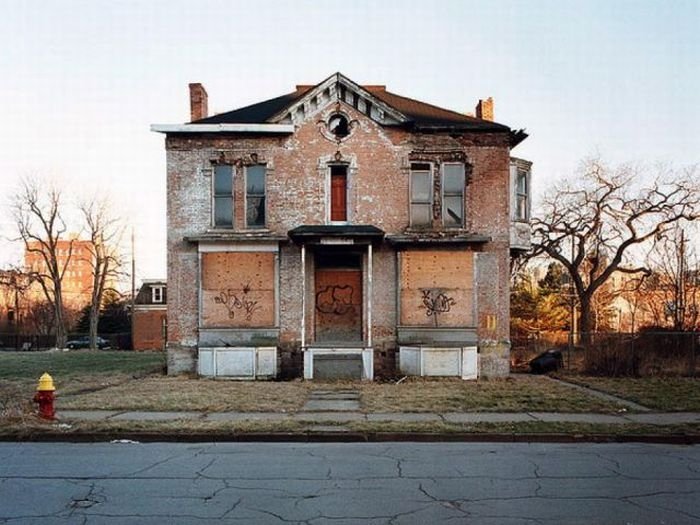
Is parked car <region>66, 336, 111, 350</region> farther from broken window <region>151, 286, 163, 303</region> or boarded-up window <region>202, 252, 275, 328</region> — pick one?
boarded-up window <region>202, 252, 275, 328</region>

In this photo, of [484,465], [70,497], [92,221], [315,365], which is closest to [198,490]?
[70,497]

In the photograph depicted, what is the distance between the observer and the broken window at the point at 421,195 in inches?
871

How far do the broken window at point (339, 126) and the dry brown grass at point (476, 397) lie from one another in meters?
8.09

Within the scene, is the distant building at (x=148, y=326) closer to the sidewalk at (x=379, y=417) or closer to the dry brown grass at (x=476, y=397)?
the dry brown grass at (x=476, y=397)

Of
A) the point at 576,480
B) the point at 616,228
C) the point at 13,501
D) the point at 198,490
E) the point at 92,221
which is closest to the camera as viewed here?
the point at 13,501

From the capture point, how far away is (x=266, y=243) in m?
21.9

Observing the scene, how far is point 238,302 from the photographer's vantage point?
859 inches

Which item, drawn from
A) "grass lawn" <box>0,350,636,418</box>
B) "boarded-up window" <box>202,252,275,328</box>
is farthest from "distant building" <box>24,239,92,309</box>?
"grass lawn" <box>0,350,636,418</box>

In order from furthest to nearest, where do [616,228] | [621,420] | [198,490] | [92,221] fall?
1. [92,221]
2. [616,228]
3. [621,420]
4. [198,490]

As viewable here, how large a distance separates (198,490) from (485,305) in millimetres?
15443

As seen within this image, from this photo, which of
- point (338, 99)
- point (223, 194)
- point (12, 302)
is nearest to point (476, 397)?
point (223, 194)

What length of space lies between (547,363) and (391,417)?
14193mm

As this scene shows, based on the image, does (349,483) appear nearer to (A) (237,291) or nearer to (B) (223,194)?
(A) (237,291)

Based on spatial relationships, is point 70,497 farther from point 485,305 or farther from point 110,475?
point 485,305
